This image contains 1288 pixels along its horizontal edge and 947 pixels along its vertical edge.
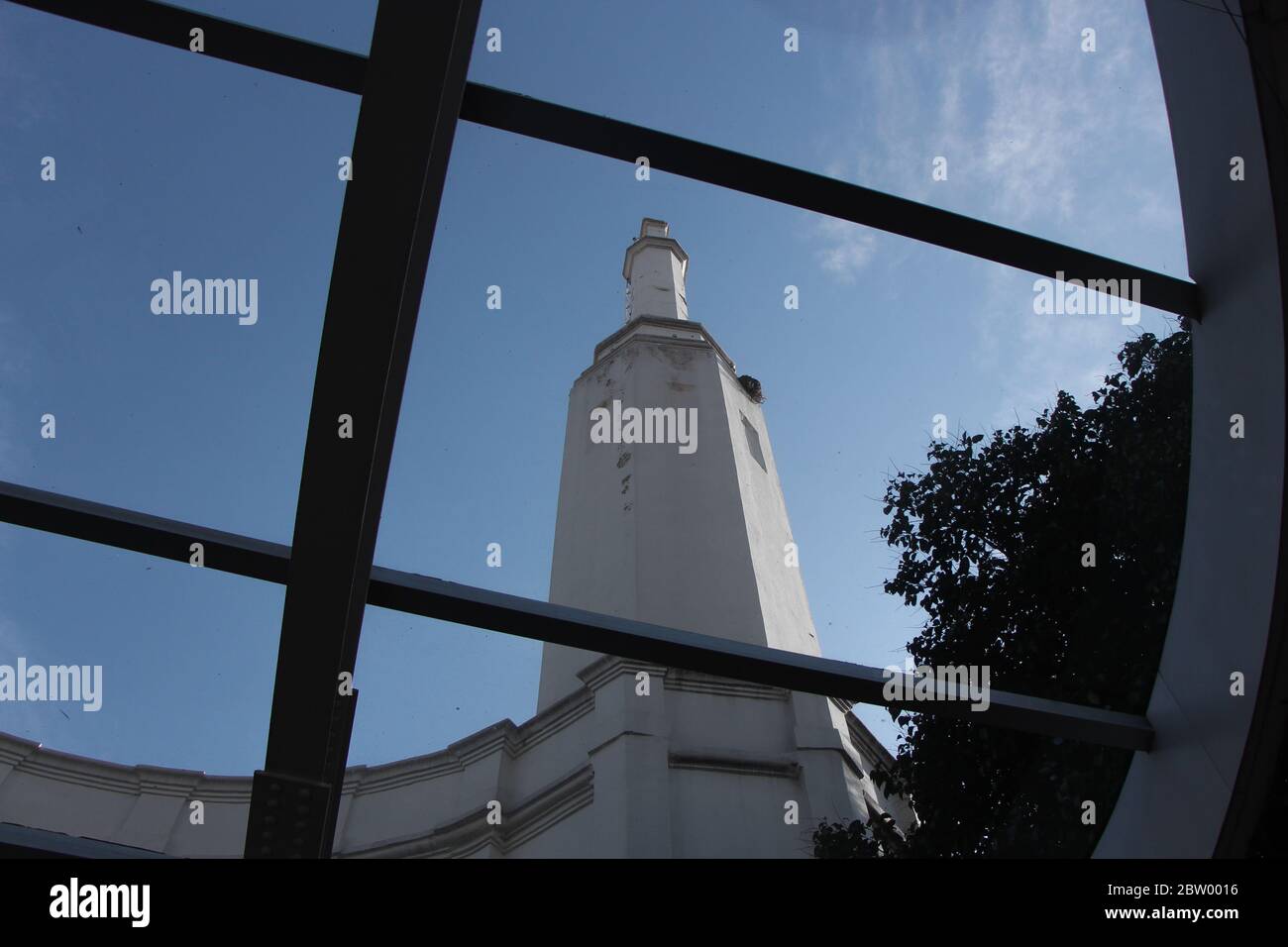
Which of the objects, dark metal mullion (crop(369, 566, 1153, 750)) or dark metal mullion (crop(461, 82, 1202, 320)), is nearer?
dark metal mullion (crop(461, 82, 1202, 320))

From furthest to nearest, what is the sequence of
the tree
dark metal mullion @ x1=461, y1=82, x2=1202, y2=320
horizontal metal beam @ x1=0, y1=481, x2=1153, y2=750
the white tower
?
the white tower
the tree
horizontal metal beam @ x1=0, y1=481, x2=1153, y2=750
dark metal mullion @ x1=461, y1=82, x2=1202, y2=320

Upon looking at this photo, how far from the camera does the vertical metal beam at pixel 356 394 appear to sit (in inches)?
173

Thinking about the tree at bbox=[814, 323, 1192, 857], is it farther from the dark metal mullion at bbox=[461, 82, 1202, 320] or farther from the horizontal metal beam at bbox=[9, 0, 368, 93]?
the horizontal metal beam at bbox=[9, 0, 368, 93]

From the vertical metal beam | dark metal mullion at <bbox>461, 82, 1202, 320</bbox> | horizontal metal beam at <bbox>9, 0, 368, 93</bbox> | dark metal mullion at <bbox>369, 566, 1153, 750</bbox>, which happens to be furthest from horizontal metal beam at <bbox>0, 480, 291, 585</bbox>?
dark metal mullion at <bbox>461, 82, 1202, 320</bbox>

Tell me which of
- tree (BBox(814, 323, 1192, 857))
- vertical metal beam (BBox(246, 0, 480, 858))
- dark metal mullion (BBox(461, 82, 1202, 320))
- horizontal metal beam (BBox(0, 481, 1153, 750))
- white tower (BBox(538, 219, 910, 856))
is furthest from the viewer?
white tower (BBox(538, 219, 910, 856))

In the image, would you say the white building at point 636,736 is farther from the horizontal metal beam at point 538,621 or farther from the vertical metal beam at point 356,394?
the vertical metal beam at point 356,394

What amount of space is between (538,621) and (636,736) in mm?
6670

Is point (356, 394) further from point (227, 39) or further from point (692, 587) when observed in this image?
point (692, 587)

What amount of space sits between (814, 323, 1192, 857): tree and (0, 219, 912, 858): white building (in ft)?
6.15

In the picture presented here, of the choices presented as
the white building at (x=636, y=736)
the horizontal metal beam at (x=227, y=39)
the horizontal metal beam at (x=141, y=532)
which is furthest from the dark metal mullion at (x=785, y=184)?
the white building at (x=636, y=736)

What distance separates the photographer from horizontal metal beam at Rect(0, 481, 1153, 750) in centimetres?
596
